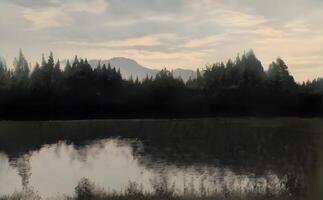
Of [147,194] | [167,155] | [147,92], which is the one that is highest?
[147,92]

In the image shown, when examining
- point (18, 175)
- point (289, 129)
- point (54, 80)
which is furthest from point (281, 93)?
point (18, 175)

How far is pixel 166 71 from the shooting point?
32.5 ft

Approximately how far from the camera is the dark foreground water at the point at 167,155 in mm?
10805

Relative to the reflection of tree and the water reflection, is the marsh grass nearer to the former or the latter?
the water reflection

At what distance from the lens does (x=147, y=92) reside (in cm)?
1021

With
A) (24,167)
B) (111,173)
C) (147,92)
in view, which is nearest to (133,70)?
(147,92)

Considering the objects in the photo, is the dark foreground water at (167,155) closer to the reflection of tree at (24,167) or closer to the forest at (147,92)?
the reflection of tree at (24,167)

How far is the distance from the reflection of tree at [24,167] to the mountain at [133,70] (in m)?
3.83

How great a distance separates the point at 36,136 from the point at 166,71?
17.6 feet

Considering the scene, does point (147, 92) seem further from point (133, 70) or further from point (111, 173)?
point (111, 173)

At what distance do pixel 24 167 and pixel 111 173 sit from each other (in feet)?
A: 9.21

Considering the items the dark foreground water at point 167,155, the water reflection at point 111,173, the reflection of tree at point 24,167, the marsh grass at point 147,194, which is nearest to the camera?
the marsh grass at point 147,194

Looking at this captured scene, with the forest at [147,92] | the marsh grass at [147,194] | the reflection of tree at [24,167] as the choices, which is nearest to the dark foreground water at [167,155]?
the reflection of tree at [24,167]

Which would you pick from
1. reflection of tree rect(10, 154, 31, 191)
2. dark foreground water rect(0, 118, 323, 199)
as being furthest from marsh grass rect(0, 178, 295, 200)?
reflection of tree rect(10, 154, 31, 191)
